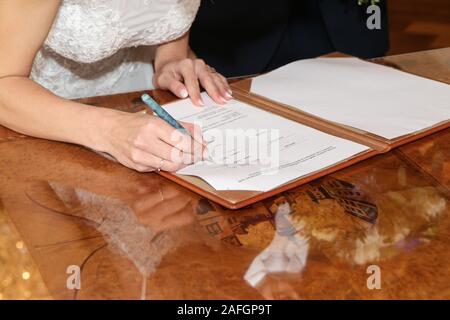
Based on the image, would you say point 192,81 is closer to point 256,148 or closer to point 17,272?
point 256,148

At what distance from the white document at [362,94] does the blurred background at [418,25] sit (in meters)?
3.25

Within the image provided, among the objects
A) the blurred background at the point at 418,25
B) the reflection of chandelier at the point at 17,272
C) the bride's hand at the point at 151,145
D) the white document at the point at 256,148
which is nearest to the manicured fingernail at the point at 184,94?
the white document at the point at 256,148

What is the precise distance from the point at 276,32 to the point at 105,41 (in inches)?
36.8

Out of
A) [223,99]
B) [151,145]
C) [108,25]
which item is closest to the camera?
[151,145]

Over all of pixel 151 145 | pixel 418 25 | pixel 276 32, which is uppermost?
pixel 151 145

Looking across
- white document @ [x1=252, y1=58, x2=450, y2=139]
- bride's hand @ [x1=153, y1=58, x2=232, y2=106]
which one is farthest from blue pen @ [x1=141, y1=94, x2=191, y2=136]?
white document @ [x1=252, y1=58, x2=450, y2=139]

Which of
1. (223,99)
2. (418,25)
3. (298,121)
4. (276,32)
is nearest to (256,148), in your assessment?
(298,121)

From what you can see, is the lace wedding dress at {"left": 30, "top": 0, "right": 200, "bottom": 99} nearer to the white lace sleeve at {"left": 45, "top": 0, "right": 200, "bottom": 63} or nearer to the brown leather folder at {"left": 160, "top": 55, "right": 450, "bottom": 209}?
the white lace sleeve at {"left": 45, "top": 0, "right": 200, "bottom": 63}

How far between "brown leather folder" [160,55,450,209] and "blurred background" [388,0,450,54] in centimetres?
355

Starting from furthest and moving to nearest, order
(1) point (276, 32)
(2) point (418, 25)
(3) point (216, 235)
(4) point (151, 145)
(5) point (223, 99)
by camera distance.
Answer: (2) point (418, 25)
(1) point (276, 32)
(5) point (223, 99)
(4) point (151, 145)
(3) point (216, 235)

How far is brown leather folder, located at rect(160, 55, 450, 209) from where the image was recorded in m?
1.37

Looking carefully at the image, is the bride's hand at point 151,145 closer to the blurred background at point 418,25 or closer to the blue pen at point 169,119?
the blue pen at point 169,119

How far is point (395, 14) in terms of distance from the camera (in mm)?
6285

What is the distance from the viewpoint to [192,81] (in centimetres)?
195
